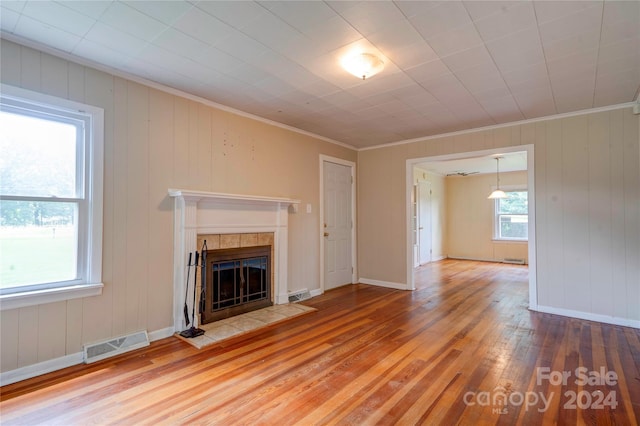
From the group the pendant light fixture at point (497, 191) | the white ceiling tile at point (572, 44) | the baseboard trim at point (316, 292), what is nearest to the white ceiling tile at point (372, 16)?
the white ceiling tile at point (572, 44)

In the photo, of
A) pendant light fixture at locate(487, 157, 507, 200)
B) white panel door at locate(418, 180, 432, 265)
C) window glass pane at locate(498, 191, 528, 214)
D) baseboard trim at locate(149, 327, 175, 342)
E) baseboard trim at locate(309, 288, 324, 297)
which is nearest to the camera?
baseboard trim at locate(149, 327, 175, 342)

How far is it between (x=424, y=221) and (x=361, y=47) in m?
6.54

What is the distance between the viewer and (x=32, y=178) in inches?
97.5

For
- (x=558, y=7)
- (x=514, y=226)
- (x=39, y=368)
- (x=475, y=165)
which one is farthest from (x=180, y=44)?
(x=514, y=226)

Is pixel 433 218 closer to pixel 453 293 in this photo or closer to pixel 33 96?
pixel 453 293

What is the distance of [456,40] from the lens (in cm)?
234

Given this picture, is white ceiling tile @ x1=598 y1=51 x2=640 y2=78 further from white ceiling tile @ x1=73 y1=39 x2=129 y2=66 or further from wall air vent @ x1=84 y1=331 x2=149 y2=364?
wall air vent @ x1=84 y1=331 x2=149 y2=364

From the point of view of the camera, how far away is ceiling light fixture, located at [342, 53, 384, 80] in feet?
8.40

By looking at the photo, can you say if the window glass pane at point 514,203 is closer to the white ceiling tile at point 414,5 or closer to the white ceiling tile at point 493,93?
the white ceiling tile at point 493,93

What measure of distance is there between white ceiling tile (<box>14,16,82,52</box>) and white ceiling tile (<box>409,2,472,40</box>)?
96.9 inches

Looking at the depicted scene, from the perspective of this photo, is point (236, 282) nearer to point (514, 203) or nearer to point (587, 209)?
point (587, 209)

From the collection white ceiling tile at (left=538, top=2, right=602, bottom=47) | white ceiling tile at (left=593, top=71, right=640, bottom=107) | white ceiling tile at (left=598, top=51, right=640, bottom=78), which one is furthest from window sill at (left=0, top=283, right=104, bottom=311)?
white ceiling tile at (left=593, top=71, right=640, bottom=107)

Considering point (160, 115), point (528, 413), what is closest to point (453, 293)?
point (528, 413)

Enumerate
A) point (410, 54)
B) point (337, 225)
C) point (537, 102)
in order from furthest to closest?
point (337, 225) → point (537, 102) → point (410, 54)
